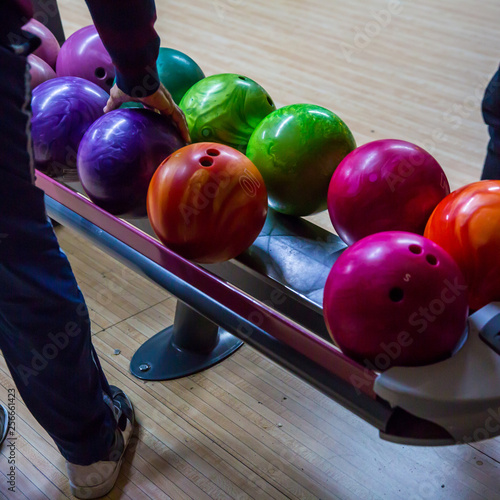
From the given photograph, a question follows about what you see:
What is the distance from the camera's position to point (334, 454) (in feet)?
4.82

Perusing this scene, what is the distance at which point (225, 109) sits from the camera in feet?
4.79

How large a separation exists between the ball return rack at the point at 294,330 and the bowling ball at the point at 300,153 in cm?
9

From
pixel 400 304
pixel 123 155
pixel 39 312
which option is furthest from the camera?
pixel 123 155

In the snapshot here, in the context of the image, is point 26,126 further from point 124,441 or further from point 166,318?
point 166,318

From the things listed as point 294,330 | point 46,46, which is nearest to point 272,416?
point 294,330

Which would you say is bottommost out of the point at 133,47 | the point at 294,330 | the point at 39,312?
the point at 39,312

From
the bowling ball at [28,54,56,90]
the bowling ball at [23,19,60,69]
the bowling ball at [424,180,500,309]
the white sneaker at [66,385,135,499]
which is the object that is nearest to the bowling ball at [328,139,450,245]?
the bowling ball at [424,180,500,309]

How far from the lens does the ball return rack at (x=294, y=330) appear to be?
2.99 ft

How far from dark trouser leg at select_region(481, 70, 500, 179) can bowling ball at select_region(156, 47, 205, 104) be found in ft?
2.47

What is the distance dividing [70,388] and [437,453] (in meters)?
0.86

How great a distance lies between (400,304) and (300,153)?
0.51m

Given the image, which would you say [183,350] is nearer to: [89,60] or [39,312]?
[39,312]

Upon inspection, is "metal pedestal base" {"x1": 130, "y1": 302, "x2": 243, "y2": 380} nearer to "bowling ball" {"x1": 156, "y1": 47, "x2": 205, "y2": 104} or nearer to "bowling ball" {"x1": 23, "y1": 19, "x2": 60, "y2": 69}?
"bowling ball" {"x1": 156, "y1": 47, "x2": 205, "y2": 104}

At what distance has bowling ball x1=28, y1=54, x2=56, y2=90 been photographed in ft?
5.55
